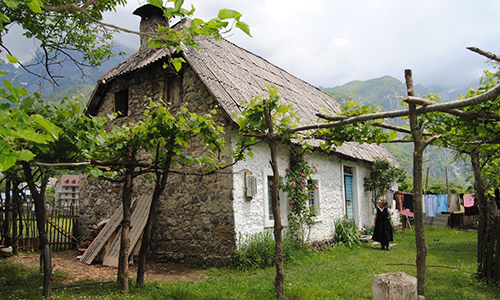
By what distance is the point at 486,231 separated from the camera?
5910mm

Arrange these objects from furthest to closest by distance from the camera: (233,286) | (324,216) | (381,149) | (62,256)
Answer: (381,149) < (324,216) < (62,256) < (233,286)

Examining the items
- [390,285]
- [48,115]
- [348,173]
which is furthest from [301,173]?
[48,115]

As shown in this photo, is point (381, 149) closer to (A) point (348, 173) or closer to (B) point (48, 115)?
(A) point (348, 173)

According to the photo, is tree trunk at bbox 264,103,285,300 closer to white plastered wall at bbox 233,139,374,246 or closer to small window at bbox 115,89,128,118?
white plastered wall at bbox 233,139,374,246

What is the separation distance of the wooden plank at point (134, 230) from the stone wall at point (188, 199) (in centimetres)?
34

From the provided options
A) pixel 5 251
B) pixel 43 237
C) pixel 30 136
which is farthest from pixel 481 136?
pixel 5 251

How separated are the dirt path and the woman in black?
5936 millimetres

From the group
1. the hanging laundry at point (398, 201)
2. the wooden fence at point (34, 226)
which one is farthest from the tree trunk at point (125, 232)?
the hanging laundry at point (398, 201)

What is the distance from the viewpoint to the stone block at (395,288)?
332 centimetres

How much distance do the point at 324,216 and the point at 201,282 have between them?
5.47 metres

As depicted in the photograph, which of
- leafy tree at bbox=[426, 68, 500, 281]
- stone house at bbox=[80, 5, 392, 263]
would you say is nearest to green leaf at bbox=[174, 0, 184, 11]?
leafy tree at bbox=[426, 68, 500, 281]

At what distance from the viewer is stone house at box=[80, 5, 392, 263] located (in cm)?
761

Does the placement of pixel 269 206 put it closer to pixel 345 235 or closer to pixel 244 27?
pixel 345 235

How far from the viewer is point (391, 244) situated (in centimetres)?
1145
